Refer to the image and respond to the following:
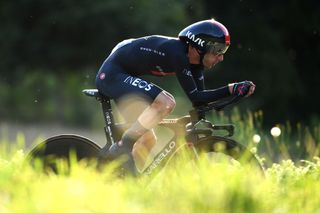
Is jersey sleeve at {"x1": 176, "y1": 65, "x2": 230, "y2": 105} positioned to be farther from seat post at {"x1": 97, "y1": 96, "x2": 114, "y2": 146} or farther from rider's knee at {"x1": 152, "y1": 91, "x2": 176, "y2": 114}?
seat post at {"x1": 97, "y1": 96, "x2": 114, "y2": 146}

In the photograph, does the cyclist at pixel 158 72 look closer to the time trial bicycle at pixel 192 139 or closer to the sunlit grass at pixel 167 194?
the time trial bicycle at pixel 192 139

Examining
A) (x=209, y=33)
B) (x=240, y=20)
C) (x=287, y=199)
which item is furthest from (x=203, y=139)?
(x=240, y=20)

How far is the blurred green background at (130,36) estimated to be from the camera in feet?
81.1

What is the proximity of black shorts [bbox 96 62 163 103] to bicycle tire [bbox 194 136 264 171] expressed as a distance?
0.56 metres

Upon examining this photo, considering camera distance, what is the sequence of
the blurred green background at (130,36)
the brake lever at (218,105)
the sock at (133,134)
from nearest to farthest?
1. the brake lever at (218,105)
2. the sock at (133,134)
3. the blurred green background at (130,36)

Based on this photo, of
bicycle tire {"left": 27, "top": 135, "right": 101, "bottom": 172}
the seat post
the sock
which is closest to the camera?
the sock

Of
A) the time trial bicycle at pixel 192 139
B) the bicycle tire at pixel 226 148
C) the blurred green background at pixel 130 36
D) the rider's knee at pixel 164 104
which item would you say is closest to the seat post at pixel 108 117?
the time trial bicycle at pixel 192 139

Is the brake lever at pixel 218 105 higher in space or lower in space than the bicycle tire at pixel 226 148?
higher

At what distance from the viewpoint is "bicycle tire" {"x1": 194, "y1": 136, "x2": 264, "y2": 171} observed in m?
7.18

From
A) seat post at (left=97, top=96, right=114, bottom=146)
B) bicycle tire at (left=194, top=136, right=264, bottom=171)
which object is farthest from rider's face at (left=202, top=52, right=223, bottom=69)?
seat post at (left=97, top=96, right=114, bottom=146)

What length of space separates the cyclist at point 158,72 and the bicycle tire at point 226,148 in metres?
0.33

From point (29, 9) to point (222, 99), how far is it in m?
18.5

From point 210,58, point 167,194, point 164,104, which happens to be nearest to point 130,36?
point 210,58

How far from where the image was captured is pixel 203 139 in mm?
7398
